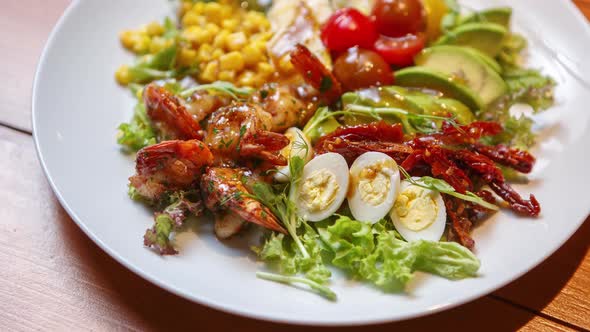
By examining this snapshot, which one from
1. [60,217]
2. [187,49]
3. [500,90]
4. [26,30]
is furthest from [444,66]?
[26,30]

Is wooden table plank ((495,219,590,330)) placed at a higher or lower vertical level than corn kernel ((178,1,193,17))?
higher

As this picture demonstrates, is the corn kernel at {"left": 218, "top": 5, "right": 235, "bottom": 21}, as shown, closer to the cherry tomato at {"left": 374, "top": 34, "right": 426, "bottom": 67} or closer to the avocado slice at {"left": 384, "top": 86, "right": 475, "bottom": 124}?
the cherry tomato at {"left": 374, "top": 34, "right": 426, "bottom": 67}

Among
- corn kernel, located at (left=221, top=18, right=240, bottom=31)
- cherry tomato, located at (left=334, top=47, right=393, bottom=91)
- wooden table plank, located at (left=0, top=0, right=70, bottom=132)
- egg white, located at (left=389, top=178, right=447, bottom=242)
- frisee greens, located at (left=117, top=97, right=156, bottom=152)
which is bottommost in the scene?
wooden table plank, located at (left=0, top=0, right=70, bottom=132)

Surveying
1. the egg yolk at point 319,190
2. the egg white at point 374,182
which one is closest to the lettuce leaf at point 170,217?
the egg yolk at point 319,190

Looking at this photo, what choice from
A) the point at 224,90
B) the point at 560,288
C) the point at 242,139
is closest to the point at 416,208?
the point at 560,288

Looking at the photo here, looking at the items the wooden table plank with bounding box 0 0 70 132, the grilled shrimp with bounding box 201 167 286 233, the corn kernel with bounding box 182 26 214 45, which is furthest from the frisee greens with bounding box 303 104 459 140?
the wooden table plank with bounding box 0 0 70 132

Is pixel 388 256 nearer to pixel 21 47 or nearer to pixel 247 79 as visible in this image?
pixel 247 79

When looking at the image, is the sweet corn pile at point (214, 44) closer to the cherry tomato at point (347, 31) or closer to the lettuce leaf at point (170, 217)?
the cherry tomato at point (347, 31)
